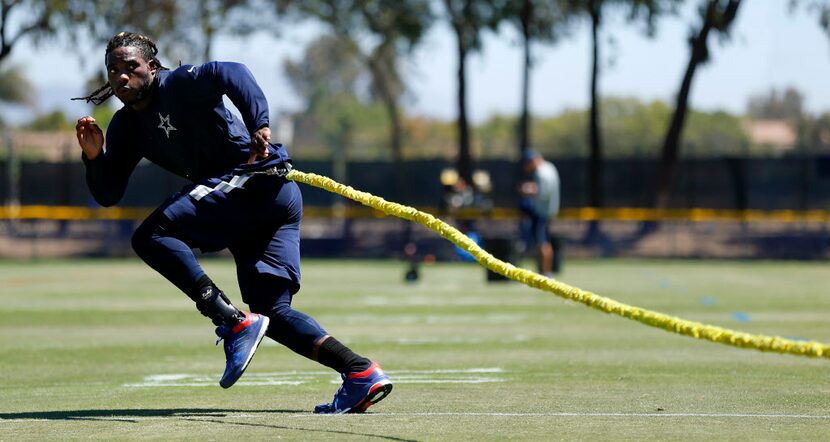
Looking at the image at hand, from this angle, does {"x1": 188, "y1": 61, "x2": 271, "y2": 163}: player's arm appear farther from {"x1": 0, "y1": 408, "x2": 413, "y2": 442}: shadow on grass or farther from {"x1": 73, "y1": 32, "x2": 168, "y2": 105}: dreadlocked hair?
{"x1": 0, "y1": 408, "x2": 413, "y2": 442}: shadow on grass

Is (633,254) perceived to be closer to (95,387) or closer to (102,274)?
(102,274)

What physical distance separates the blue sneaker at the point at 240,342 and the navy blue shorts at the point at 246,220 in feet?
1.00

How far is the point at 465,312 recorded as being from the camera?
1748 centimetres

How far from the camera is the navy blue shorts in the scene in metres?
7.99

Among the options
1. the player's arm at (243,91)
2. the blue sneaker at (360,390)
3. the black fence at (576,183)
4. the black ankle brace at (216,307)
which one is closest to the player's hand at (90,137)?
the player's arm at (243,91)

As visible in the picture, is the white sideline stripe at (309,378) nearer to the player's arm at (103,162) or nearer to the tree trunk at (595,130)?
the player's arm at (103,162)

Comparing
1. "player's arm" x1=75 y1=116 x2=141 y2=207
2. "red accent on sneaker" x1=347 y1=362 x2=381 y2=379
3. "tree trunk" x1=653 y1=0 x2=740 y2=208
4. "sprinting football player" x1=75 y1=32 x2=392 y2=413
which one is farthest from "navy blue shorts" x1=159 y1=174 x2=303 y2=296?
"tree trunk" x1=653 y1=0 x2=740 y2=208

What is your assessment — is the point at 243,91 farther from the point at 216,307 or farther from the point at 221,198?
the point at 216,307

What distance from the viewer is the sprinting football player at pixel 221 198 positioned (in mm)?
7887

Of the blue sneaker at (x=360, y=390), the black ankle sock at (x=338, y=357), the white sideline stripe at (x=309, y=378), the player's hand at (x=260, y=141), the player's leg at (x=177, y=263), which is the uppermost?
the player's hand at (x=260, y=141)

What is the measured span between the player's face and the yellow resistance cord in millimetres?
847

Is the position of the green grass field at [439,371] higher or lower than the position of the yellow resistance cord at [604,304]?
lower

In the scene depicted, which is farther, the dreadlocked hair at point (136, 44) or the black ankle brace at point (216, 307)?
the dreadlocked hair at point (136, 44)

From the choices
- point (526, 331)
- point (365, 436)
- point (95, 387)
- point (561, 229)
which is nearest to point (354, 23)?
point (561, 229)
